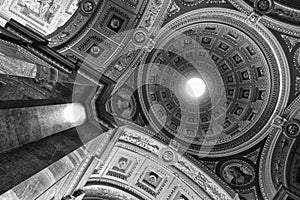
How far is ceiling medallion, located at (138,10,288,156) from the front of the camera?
11.9 m

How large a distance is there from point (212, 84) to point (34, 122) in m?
8.22

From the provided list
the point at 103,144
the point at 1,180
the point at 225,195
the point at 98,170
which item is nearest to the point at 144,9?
the point at 103,144

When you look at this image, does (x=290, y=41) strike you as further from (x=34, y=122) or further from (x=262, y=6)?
(x=34, y=122)

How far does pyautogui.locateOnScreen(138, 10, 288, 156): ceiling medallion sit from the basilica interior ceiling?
34 millimetres

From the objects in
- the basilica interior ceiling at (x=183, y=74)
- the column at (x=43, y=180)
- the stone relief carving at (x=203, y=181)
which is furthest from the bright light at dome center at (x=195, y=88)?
the column at (x=43, y=180)

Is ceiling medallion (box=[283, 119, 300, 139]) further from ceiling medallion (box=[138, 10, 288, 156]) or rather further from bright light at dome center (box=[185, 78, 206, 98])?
bright light at dome center (box=[185, 78, 206, 98])

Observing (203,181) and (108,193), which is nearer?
(203,181)

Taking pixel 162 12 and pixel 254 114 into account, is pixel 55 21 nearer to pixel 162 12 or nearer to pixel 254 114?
pixel 162 12

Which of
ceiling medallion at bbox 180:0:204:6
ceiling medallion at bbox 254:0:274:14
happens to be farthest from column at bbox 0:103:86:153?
ceiling medallion at bbox 254:0:274:14

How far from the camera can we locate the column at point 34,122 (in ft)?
19.8

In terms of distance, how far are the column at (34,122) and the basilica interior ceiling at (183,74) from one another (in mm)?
2516

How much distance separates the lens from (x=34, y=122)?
273 inches

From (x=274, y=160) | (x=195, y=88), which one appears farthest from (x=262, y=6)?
(x=274, y=160)

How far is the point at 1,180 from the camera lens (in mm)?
5297
